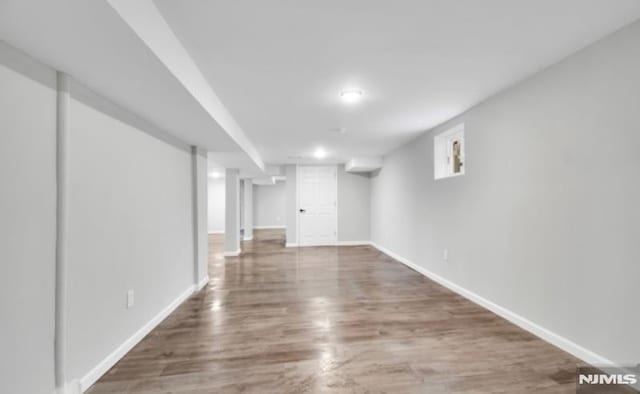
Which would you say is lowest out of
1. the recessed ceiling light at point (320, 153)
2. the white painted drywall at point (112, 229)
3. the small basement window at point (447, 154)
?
the white painted drywall at point (112, 229)

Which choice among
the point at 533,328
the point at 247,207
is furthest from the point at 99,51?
the point at 247,207

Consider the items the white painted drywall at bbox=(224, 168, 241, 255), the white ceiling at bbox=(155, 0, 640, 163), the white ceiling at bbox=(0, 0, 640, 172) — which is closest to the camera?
the white ceiling at bbox=(0, 0, 640, 172)

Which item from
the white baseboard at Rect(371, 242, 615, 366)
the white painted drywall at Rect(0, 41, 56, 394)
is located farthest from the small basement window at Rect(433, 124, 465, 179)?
the white painted drywall at Rect(0, 41, 56, 394)

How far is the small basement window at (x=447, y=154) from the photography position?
11.5ft

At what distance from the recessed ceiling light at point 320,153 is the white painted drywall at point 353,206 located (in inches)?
48.3

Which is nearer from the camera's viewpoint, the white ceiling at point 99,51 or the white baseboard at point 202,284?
the white ceiling at point 99,51

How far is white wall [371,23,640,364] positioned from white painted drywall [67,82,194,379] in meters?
3.36

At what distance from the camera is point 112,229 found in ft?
6.27

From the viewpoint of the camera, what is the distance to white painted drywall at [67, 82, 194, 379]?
5.25 ft

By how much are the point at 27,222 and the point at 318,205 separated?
233 inches

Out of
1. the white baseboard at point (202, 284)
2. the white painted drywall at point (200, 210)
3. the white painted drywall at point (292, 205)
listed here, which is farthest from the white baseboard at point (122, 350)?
the white painted drywall at point (292, 205)

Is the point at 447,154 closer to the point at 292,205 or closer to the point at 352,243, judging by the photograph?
the point at 352,243

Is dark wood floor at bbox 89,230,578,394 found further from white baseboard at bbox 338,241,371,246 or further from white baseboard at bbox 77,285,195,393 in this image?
white baseboard at bbox 338,241,371,246

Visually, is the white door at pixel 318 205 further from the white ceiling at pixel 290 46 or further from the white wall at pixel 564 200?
the white ceiling at pixel 290 46
